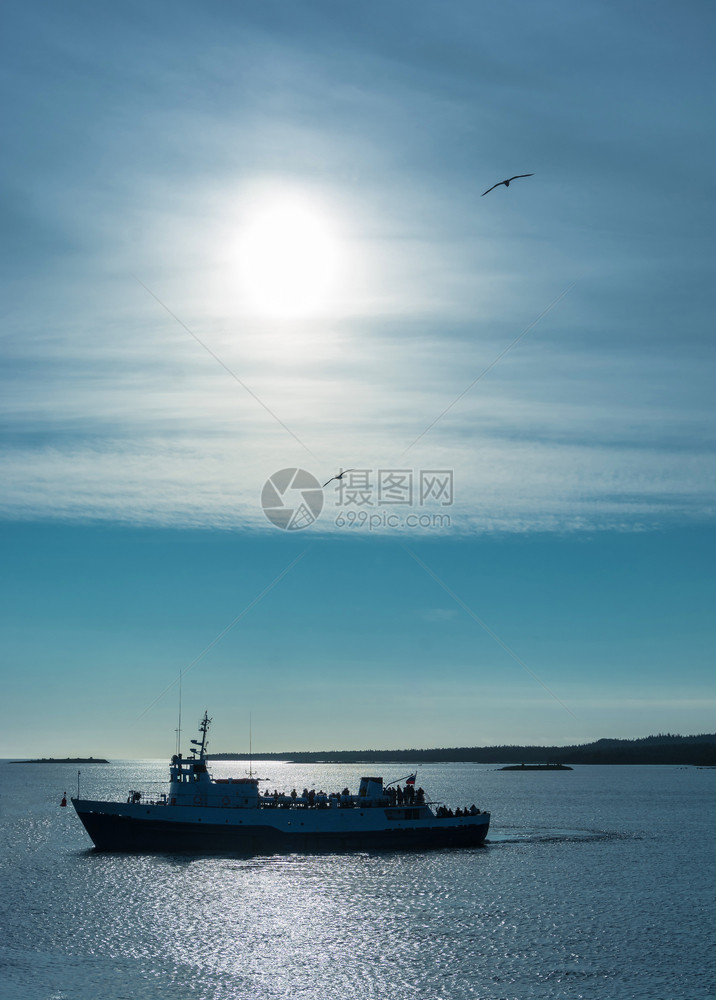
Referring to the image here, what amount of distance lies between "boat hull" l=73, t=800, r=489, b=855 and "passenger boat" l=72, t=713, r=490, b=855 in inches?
3.6

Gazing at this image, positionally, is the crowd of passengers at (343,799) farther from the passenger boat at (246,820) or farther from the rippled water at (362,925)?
the rippled water at (362,925)

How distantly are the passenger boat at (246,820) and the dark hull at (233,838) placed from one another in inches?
3.6

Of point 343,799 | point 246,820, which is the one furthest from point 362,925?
point 343,799

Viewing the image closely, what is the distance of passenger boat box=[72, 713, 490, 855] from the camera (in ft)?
275

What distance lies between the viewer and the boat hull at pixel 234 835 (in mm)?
83688

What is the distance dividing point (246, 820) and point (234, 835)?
1.71 meters

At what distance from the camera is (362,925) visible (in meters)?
58.3

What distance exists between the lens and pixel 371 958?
1978 inches

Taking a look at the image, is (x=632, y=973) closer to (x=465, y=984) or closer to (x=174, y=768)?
(x=465, y=984)

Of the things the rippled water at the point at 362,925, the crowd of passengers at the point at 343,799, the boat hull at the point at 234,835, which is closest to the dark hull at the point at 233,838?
the boat hull at the point at 234,835

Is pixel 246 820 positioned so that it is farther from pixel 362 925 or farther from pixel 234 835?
pixel 362 925

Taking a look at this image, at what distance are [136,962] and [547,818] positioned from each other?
10998 centimetres

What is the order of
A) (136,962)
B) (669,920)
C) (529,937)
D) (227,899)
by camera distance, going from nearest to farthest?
(136,962) < (529,937) < (669,920) < (227,899)

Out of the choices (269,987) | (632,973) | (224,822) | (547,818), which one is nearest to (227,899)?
(224,822)
